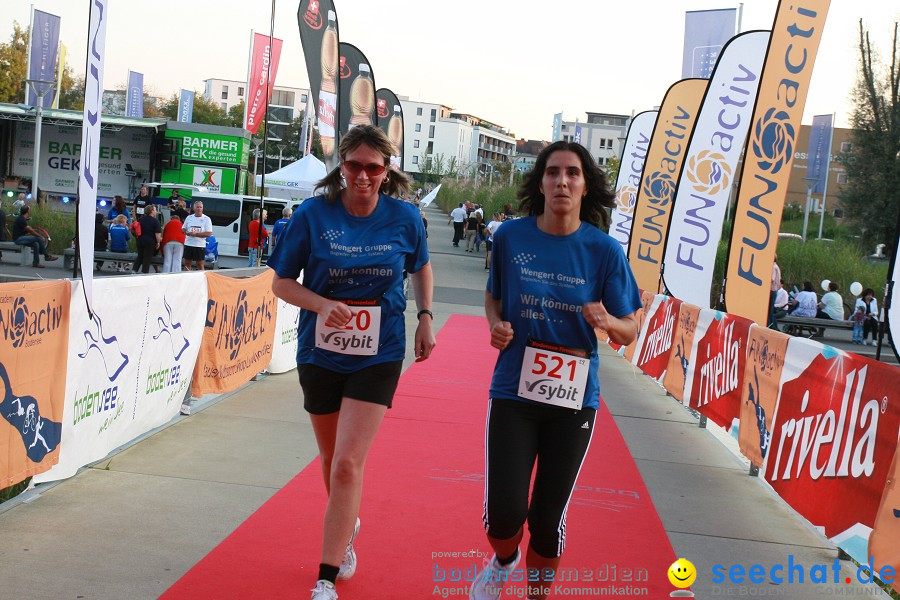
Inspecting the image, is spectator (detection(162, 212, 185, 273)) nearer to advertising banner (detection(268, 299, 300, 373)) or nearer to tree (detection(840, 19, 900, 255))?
advertising banner (detection(268, 299, 300, 373))

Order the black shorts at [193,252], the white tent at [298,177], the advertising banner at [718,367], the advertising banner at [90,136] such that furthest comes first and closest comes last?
the white tent at [298,177] < the black shorts at [193,252] < the advertising banner at [718,367] < the advertising banner at [90,136]

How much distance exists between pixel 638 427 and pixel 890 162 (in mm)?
45978

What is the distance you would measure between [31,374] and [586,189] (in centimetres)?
313

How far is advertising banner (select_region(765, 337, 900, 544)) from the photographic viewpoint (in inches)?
194

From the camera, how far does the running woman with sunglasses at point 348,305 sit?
163 inches

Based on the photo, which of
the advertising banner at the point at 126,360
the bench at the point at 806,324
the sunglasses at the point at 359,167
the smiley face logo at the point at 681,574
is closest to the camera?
the sunglasses at the point at 359,167

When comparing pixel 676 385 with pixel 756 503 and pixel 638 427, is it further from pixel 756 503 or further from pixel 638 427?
pixel 756 503

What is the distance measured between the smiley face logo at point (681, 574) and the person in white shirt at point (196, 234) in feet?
66.4

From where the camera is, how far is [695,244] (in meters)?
12.3

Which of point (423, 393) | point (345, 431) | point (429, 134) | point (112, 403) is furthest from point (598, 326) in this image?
point (429, 134)

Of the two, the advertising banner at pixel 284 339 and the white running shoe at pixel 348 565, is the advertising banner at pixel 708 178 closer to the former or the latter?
the advertising banner at pixel 284 339

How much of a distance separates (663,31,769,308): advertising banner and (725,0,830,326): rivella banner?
1.31 meters

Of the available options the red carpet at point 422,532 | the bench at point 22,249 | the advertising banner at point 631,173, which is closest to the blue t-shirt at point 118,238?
the bench at point 22,249

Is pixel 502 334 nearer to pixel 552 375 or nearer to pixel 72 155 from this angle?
pixel 552 375
